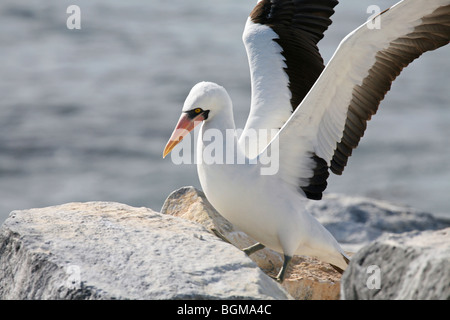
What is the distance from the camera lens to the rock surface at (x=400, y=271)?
12.8 ft

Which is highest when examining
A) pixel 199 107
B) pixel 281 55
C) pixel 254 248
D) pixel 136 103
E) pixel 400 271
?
pixel 281 55

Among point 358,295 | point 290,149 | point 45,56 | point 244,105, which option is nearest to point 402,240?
point 358,295

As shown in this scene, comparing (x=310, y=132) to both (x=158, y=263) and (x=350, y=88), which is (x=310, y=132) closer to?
(x=350, y=88)

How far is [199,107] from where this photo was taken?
5863mm

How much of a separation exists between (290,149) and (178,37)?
14290mm

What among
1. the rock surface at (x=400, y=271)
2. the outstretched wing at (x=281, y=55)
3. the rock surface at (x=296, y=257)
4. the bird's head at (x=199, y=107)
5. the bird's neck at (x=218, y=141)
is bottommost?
the rock surface at (x=296, y=257)

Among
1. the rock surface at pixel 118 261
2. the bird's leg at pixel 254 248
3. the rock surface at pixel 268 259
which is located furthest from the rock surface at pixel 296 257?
the rock surface at pixel 118 261

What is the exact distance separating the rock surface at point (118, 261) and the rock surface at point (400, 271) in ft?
2.03

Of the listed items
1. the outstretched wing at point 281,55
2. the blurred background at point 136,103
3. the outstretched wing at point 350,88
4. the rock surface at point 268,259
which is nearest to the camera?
the outstretched wing at point 350,88

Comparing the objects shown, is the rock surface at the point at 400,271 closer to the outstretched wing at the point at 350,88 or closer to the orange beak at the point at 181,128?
the outstretched wing at the point at 350,88

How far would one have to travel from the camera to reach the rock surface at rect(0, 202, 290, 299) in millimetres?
4398

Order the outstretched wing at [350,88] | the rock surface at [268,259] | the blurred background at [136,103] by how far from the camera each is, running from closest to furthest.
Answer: the outstretched wing at [350,88] < the rock surface at [268,259] < the blurred background at [136,103]

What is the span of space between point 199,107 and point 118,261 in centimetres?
167

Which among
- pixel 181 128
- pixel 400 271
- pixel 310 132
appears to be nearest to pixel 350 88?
pixel 310 132
